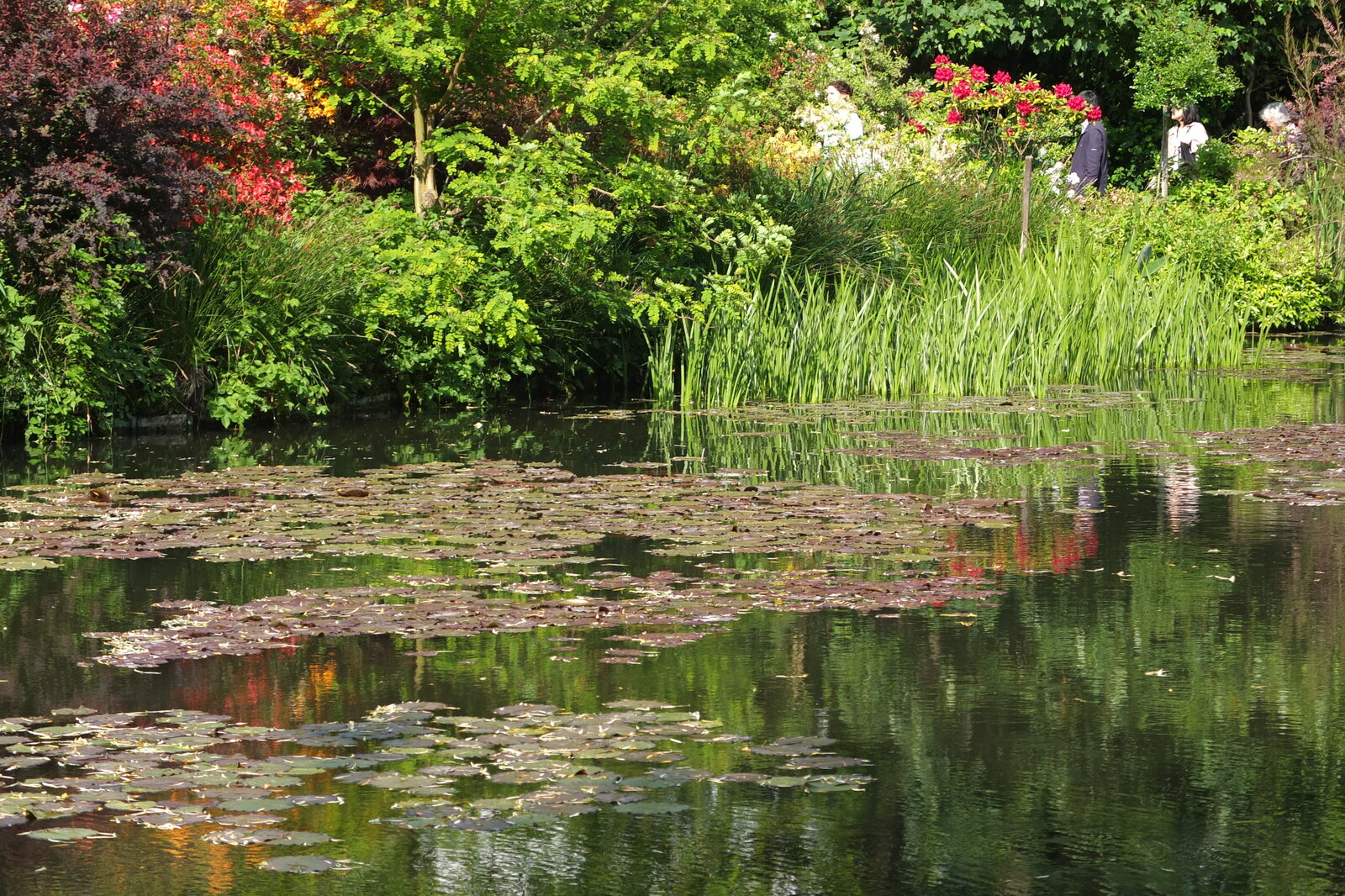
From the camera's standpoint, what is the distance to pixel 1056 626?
585 cm

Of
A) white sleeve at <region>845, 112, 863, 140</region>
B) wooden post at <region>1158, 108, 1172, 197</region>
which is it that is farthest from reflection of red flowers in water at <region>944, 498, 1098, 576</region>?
wooden post at <region>1158, 108, 1172, 197</region>

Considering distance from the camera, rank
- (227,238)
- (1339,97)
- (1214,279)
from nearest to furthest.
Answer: (227,238), (1214,279), (1339,97)

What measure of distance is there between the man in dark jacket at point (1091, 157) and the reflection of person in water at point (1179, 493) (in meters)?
11.8

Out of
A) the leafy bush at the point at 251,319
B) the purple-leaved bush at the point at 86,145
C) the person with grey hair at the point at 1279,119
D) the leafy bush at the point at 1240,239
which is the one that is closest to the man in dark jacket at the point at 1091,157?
the leafy bush at the point at 1240,239

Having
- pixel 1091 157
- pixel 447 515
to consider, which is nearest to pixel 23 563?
pixel 447 515

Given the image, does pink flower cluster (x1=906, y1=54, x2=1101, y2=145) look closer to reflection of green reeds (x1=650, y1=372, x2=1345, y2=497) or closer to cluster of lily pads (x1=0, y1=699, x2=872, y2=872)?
reflection of green reeds (x1=650, y1=372, x2=1345, y2=497)

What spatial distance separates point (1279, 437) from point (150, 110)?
677cm

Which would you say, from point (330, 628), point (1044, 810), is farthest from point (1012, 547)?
point (1044, 810)

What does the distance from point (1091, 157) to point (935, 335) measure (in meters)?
8.30

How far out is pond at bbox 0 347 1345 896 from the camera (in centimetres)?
382

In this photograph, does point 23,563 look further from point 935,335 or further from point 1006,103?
point 1006,103

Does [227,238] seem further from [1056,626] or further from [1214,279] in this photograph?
[1214,279]

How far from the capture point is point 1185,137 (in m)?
22.5

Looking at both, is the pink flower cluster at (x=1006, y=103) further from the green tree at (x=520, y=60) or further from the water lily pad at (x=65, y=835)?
the water lily pad at (x=65, y=835)
